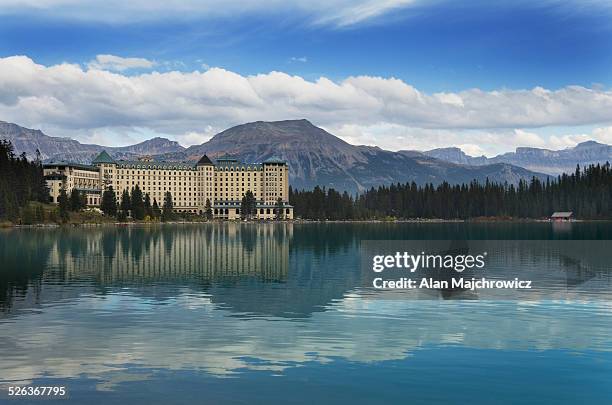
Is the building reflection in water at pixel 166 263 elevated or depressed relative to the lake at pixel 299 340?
elevated

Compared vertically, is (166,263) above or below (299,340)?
above

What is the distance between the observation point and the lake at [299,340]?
1129 inches

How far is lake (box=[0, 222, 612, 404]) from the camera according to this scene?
28.7 m

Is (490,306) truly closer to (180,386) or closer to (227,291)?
(227,291)

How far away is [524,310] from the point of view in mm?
48719

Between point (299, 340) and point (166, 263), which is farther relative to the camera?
point (166, 263)

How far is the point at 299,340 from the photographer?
37906 mm

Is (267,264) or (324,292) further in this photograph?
(267,264)

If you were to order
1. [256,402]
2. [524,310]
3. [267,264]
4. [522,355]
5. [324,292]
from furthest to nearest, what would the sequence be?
1. [267,264]
2. [324,292]
3. [524,310]
4. [522,355]
5. [256,402]

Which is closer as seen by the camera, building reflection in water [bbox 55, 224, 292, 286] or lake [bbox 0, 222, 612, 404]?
lake [bbox 0, 222, 612, 404]

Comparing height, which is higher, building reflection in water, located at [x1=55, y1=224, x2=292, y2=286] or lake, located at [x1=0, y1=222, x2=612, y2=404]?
building reflection in water, located at [x1=55, y1=224, x2=292, y2=286]

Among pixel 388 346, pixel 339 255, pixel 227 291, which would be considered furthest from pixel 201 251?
pixel 388 346

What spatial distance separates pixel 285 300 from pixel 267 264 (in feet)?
115

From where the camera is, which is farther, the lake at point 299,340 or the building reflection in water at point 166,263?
the building reflection in water at point 166,263
